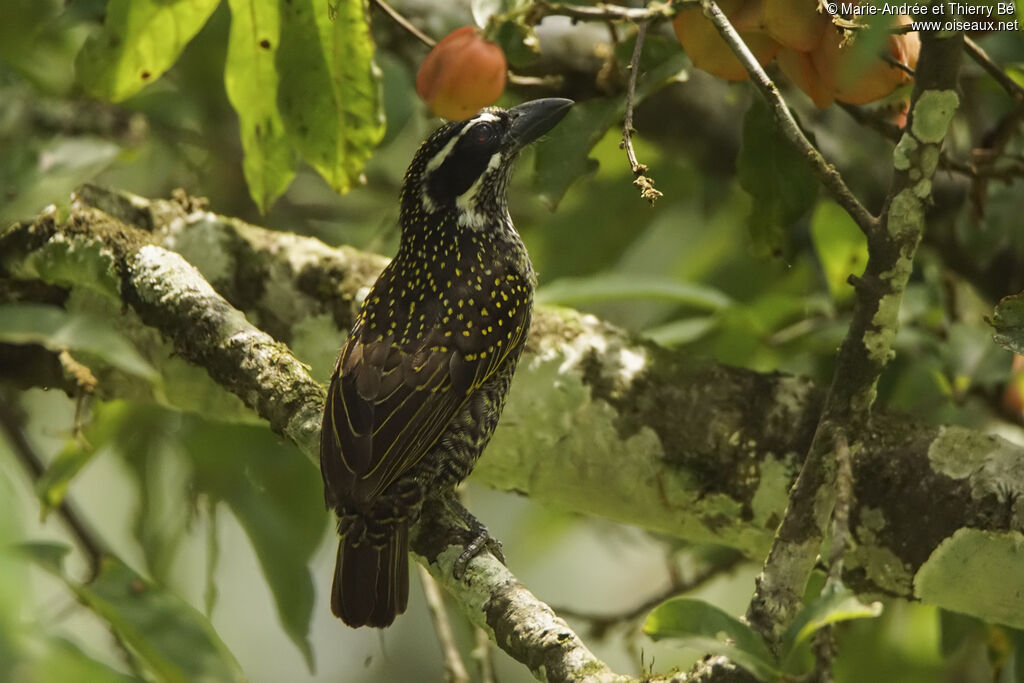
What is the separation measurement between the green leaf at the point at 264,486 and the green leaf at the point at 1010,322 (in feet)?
7.23

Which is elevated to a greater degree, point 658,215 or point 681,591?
point 658,215

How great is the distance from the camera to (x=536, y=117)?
388 cm

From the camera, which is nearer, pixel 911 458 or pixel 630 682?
pixel 630 682

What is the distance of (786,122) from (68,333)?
1.47m

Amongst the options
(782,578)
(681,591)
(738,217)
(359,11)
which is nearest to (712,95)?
(738,217)

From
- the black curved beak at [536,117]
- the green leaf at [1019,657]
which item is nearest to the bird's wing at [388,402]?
the black curved beak at [536,117]

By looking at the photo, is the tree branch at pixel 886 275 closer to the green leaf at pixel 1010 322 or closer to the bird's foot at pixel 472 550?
the green leaf at pixel 1010 322

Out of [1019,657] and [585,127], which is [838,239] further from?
[1019,657]

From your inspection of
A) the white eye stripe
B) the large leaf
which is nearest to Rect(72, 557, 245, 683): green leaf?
the large leaf

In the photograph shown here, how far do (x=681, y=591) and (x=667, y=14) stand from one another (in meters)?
2.51

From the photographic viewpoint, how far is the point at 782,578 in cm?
256

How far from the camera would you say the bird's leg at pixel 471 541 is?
3006mm

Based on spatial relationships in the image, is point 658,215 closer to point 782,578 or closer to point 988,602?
point 988,602

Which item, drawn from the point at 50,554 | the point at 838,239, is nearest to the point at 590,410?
the point at 838,239
